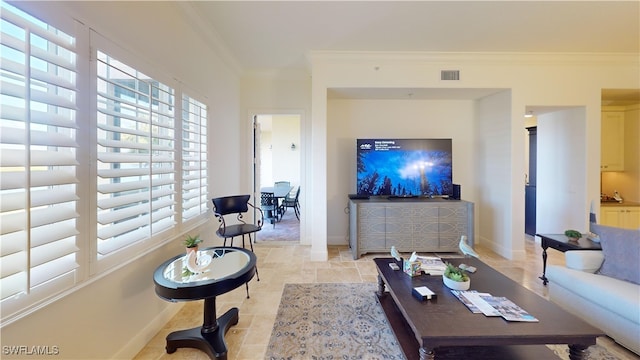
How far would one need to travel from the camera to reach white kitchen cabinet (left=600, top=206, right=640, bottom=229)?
378cm

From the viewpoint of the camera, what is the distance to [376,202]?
11.9 feet

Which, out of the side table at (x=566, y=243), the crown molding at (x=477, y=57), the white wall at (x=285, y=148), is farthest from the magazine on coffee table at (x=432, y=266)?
the white wall at (x=285, y=148)

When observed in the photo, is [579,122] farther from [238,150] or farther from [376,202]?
[238,150]

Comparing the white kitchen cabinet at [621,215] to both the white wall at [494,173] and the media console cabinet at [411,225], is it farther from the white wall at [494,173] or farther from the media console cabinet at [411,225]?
the media console cabinet at [411,225]

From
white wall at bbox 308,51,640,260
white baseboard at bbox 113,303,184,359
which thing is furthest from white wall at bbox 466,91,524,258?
white baseboard at bbox 113,303,184,359

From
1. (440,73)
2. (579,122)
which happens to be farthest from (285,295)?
(579,122)

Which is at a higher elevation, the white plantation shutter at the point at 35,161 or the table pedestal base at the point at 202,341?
the white plantation shutter at the point at 35,161

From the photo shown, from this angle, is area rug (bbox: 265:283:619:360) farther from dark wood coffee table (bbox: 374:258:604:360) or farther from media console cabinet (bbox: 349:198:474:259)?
media console cabinet (bbox: 349:198:474:259)

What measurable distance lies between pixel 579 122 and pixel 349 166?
11.3 ft

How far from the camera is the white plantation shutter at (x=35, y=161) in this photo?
3.36ft

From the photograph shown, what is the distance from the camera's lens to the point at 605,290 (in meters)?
1.78

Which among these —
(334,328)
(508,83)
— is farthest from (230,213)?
(508,83)

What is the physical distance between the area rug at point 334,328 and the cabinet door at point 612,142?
3.81 m

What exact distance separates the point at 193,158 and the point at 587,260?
3796 millimetres
